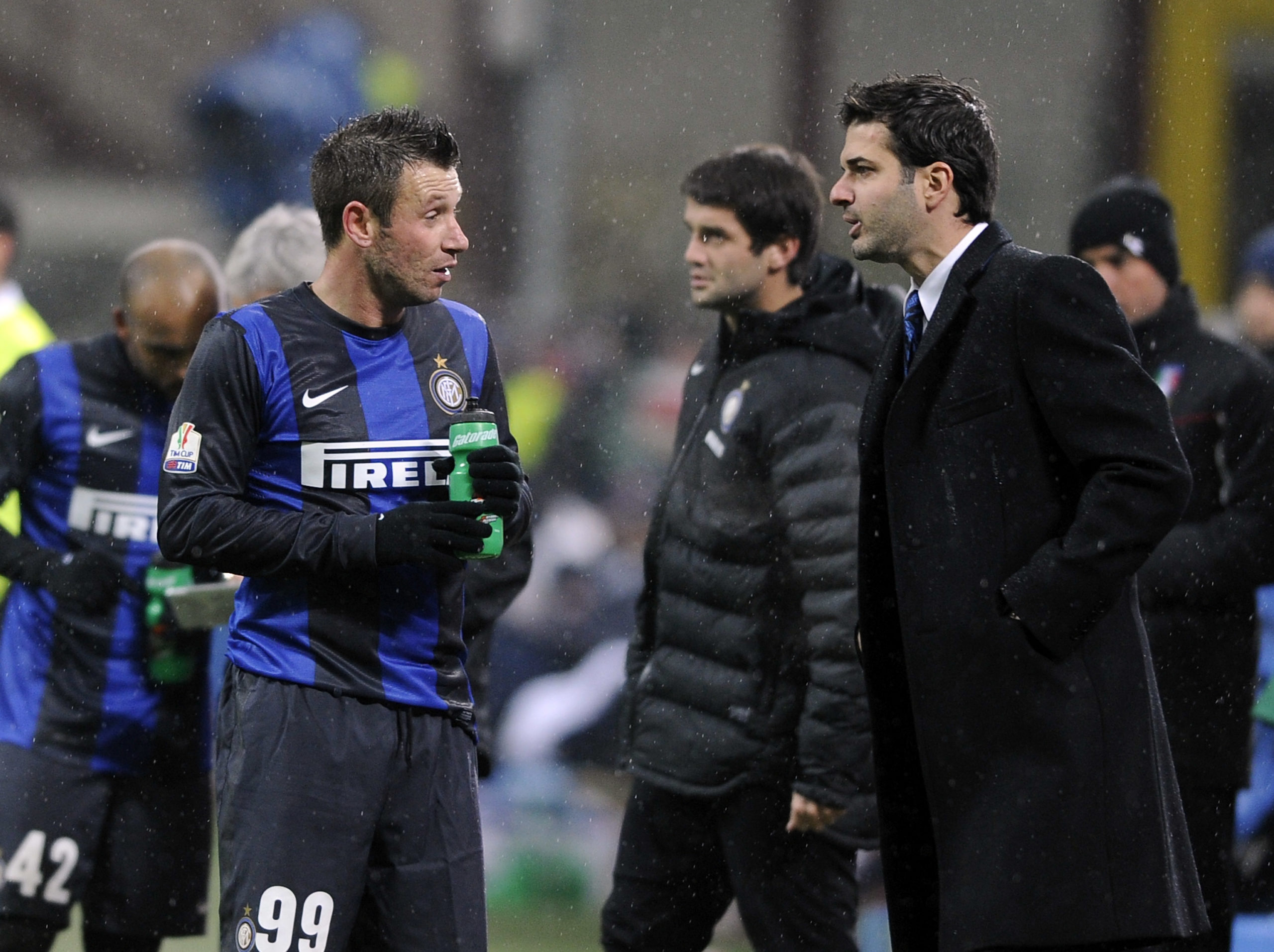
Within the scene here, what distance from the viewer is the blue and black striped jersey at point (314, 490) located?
294cm

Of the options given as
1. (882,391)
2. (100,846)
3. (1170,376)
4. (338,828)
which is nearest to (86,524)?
(100,846)

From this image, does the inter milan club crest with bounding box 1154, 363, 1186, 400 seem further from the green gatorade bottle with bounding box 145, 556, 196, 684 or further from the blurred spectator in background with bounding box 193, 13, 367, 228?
the blurred spectator in background with bounding box 193, 13, 367, 228

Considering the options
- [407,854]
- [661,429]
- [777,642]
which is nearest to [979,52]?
[661,429]

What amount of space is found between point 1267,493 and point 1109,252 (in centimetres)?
76

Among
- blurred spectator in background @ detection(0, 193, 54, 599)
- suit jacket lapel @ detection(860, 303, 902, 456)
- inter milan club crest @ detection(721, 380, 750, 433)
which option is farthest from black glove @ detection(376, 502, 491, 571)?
blurred spectator in background @ detection(0, 193, 54, 599)

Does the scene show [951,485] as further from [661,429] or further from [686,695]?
[661,429]

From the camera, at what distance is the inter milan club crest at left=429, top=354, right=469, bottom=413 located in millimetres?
3117

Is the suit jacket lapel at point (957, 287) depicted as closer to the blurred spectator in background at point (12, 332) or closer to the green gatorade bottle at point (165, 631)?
the green gatorade bottle at point (165, 631)

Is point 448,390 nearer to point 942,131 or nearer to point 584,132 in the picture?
point 942,131

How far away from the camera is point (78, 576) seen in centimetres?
402

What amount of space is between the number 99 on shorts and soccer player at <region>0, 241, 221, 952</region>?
1.27 m

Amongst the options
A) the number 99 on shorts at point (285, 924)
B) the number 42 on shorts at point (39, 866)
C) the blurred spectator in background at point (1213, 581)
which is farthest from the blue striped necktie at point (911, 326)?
the number 42 on shorts at point (39, 866)

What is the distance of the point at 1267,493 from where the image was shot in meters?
4.22

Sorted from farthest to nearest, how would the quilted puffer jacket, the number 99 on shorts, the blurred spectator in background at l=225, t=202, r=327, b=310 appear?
the blurred spectator in background at l=225, t=202, r=327, b=310, the quilted puffer jacket, the number 99 on shorts
